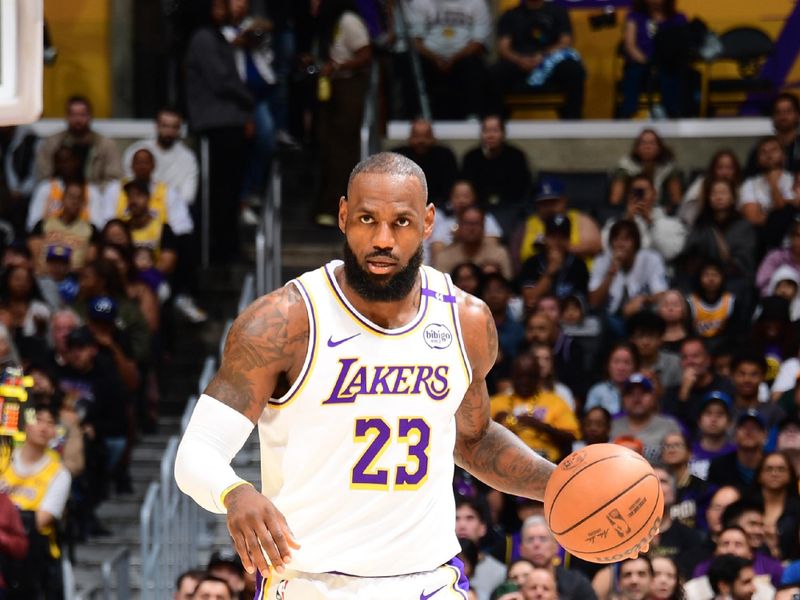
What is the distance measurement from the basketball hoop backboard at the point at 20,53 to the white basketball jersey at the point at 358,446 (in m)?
1.11

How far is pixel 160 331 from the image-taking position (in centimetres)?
1239

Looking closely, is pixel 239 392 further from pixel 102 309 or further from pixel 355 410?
pixel 102 309

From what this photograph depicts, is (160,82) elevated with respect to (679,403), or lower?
elevated

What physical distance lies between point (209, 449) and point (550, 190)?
7.96 m

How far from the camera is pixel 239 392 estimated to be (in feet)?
16.7

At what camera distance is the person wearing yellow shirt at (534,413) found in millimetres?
10227

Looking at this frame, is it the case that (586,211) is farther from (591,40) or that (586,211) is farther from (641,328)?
(591,40)

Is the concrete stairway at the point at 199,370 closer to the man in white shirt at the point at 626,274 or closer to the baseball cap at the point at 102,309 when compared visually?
the baseball cap at the point at 102,309

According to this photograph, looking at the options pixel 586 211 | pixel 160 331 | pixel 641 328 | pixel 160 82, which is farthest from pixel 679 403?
pixel 160 82

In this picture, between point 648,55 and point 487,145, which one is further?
point 648,55

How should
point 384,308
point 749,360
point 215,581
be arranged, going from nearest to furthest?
point 384,308
point 215,581
point 749,360

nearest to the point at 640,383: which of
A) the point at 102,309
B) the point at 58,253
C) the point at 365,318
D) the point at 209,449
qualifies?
the point at 102,309

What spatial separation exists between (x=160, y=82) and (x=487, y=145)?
4.30m

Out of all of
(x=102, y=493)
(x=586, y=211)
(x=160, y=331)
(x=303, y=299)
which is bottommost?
(x=102, y=493)
